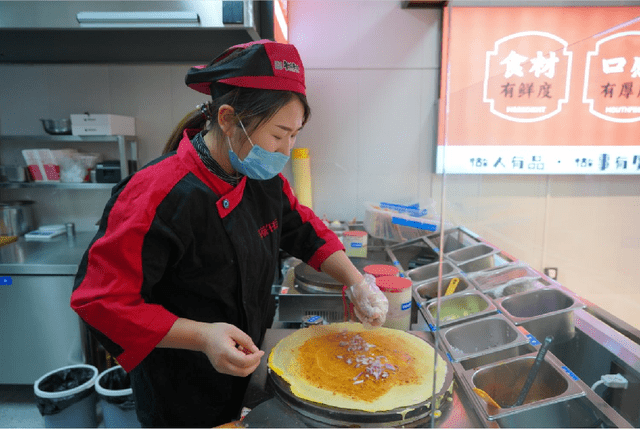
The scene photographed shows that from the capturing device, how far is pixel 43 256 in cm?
234

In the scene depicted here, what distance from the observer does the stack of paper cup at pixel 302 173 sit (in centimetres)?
264

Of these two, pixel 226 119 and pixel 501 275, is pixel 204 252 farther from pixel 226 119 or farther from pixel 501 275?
pixel 501 275

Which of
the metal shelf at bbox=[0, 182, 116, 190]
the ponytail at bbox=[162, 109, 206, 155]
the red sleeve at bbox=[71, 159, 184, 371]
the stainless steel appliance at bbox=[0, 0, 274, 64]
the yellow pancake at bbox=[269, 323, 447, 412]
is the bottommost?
the yellow pancake at bbox=[269, 323, 447, 412]

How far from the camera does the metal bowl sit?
2494 mm

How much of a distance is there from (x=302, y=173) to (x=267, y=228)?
4.90 feet

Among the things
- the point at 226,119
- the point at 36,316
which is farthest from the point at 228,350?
the point at 36,316

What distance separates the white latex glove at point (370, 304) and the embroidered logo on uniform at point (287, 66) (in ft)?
2.13

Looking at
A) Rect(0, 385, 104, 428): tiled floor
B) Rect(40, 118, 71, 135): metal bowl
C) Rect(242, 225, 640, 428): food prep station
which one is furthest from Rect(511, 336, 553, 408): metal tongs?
Rect(40, 118, 71, 135): metal bowl

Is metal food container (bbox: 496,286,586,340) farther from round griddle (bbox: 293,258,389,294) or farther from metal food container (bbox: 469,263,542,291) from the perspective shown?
round griddle (bbox: 293,258,389,294)

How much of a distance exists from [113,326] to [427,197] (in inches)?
92.8

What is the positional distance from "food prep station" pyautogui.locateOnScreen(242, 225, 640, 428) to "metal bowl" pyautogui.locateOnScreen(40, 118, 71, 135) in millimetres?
1876

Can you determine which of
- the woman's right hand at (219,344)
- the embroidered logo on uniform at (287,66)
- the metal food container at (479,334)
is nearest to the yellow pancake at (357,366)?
the woman's right hand at (219,344)

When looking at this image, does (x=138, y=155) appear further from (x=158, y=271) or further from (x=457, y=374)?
(x=457, y=374)

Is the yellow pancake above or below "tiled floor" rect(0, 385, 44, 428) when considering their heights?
above
